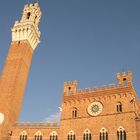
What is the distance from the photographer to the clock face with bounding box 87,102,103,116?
34.4m

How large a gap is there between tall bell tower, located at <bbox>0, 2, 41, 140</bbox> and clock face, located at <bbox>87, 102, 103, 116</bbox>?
40.0 ft

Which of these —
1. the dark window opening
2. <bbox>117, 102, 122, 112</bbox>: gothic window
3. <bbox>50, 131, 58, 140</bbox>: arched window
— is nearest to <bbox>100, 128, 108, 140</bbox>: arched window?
the dark window opening

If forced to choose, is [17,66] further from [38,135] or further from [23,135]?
[38,135]

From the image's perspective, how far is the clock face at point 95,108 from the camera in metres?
34.4

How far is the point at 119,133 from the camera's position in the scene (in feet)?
103

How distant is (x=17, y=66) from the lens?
42344 mm

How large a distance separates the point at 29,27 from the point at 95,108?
71.7 feet

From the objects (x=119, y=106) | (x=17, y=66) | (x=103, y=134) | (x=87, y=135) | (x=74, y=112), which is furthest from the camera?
(x=17, y=66)

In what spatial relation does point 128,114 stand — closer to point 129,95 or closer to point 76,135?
point 129,95

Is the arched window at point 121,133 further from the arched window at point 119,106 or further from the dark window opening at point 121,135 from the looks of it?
the arched window at point 119,106

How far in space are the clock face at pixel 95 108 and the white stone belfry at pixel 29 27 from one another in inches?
753

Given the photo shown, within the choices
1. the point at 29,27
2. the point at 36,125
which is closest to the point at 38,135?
the point at 36,125

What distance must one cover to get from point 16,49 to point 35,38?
561cm

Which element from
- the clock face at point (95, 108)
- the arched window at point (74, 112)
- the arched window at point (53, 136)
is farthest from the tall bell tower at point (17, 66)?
the clock face at point (95, 108)
